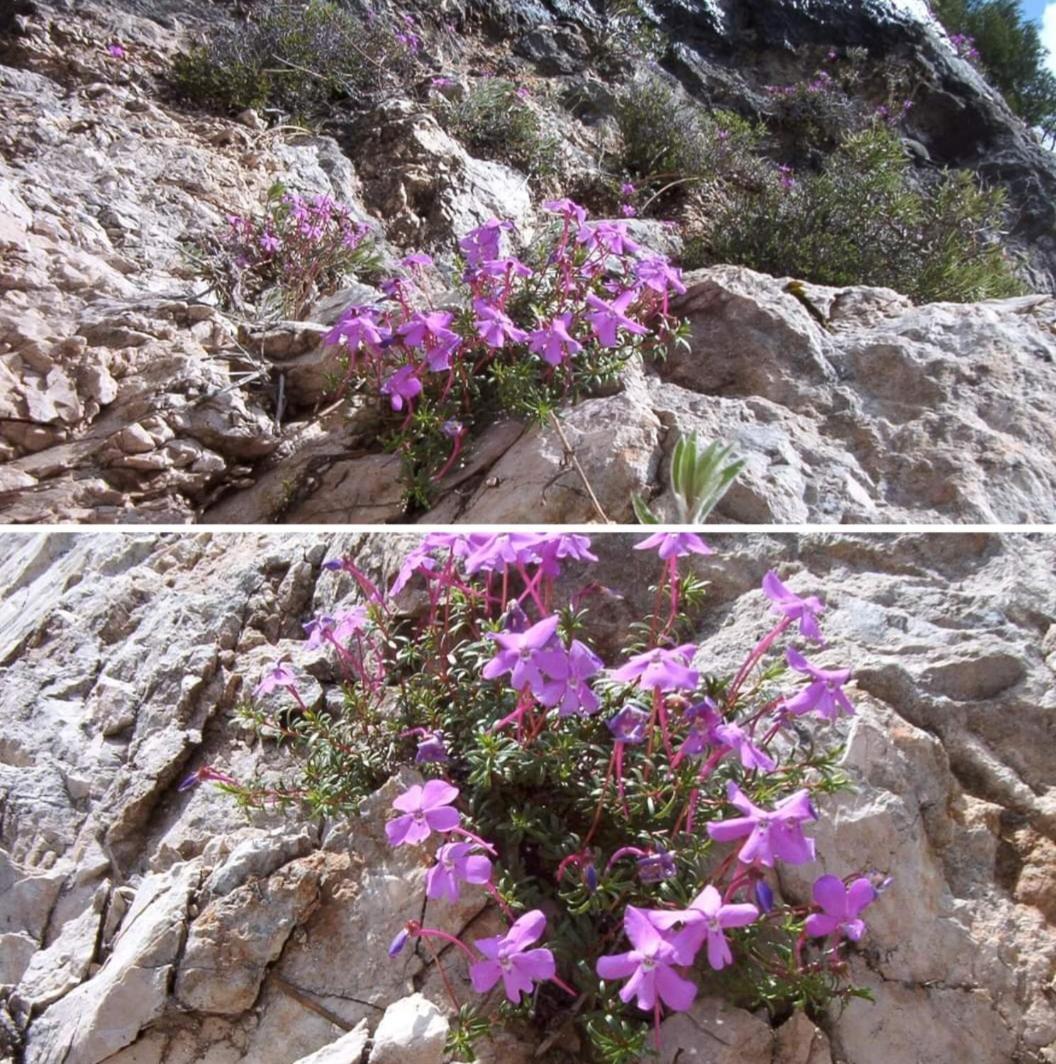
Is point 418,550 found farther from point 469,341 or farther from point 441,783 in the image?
point 469,341

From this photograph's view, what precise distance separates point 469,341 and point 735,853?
4.10 feet

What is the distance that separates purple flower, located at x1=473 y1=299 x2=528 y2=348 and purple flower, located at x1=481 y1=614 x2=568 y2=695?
0.88m

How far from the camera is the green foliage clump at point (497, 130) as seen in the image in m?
3.97

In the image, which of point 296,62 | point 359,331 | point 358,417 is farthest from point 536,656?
point 296,62

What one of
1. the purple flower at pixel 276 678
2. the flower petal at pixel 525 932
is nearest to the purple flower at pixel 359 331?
the purple flower at pixel 276 678

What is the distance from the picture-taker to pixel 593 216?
412 cm

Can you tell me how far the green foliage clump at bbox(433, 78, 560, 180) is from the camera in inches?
156

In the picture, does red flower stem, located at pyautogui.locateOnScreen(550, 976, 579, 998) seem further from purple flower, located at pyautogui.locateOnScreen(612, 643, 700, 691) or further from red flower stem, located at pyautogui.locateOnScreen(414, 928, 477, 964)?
purple flower, located at pyautogui.locateOnScreen(612, 643, 700, 691)

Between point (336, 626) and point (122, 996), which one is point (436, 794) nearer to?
point (336, 626)

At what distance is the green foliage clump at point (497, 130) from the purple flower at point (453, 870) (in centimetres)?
323

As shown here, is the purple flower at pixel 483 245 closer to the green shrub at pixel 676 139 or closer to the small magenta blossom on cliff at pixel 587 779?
the small magenta blossom on cliff at pixel 587 779

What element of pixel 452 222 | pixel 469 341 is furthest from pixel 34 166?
pixel 469 341

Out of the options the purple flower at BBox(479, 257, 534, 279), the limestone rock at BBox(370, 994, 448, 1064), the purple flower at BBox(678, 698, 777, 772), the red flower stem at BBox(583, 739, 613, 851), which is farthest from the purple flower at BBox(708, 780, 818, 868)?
the purple flower at BBox(479, 257, 534, 279)

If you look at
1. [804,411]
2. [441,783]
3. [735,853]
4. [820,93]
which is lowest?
[441,783]
